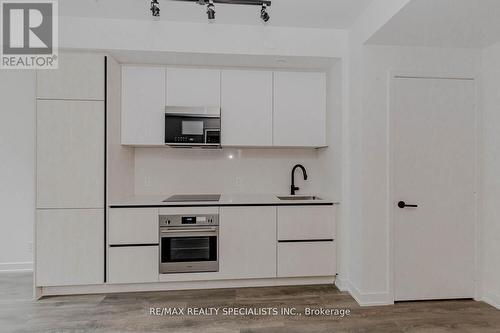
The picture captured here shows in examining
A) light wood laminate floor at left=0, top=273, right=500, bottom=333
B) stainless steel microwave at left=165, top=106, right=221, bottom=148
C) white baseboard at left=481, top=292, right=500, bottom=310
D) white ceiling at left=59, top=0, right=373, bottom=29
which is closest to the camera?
light wood laminate floor at left=0, top=273, right=500, bottom=333

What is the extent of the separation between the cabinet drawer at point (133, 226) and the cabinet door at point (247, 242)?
67cm

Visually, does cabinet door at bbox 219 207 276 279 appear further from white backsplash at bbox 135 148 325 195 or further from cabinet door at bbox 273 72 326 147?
cabinet door at bbox 273 72 326 147

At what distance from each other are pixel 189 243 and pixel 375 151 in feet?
6.61

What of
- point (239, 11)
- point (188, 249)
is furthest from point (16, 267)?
point (239, 11)

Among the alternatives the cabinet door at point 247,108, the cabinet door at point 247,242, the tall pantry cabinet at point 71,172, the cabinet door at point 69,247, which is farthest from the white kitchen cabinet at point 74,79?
the cabinet door at point 247,242

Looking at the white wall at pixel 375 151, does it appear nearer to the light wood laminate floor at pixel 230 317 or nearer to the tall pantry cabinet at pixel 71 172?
the light wood laminate floor at pixel 230 317

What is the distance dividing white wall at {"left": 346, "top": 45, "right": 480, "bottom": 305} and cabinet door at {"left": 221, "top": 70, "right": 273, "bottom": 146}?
965 millimetres

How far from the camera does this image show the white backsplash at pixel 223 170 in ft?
10.4

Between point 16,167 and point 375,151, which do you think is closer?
point 375,151

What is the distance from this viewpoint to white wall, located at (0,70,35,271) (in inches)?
118

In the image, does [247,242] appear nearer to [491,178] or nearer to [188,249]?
[188,249]

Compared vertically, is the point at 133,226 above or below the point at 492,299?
above

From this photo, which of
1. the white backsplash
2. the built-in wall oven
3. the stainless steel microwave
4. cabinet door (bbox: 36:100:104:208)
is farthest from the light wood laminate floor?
the stainless steel microwave

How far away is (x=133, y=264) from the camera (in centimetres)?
254
